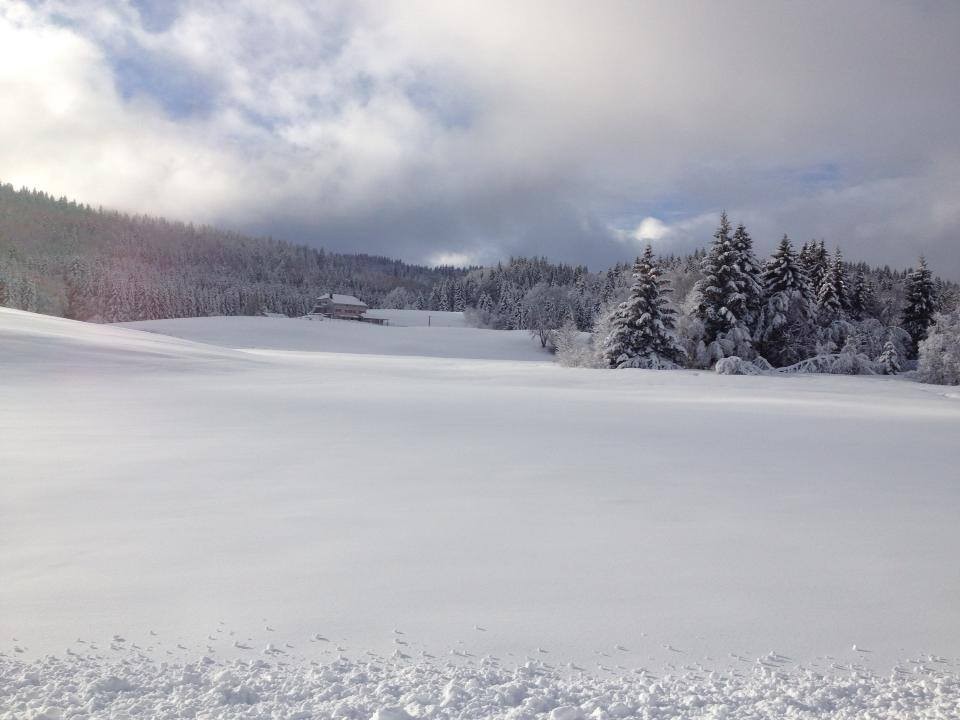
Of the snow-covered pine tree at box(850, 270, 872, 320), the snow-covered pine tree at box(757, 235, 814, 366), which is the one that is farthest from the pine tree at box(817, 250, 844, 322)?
the snow-covered pine tree at box(850, 270, 872, 320)

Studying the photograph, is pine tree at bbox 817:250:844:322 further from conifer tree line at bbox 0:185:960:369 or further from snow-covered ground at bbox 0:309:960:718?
snow-covered ground at bbox 0:309:960:718

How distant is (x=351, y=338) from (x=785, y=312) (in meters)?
42.3

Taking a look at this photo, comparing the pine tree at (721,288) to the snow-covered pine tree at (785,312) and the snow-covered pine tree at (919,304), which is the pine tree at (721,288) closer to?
the snow-covered pine tree at (785,312)

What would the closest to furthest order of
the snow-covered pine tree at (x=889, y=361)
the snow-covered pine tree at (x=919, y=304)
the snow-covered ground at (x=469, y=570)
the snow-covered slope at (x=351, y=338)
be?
1. the snow-covered ground at (x=469, y=570)
2. the snow-covered pine tree at (x=889, y=361)
3. the snow-covered pine tree at (x=919, y=304)
4. the snow-covered slope at (x=351, y=338)

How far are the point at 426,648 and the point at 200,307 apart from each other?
115 meters

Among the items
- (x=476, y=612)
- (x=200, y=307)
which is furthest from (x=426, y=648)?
(x=200, y=307)

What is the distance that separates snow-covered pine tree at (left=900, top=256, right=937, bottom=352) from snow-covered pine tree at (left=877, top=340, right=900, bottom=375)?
244 inches

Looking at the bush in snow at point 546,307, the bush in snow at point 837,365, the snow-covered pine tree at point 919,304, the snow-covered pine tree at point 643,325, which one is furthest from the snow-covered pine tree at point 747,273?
the bush in snow at point 546,307

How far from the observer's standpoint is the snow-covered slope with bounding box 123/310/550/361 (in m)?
60.4

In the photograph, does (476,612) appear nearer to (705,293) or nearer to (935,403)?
(935,403)

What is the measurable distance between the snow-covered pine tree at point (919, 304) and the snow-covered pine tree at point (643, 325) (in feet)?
68.4

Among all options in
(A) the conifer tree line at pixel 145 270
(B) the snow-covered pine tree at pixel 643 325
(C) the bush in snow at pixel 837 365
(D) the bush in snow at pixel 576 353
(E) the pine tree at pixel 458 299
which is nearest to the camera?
(B) the snow-covered pine tree at pixel 643 325

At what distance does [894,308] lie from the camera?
150 feet

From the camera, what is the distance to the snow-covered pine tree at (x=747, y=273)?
1436 inches
